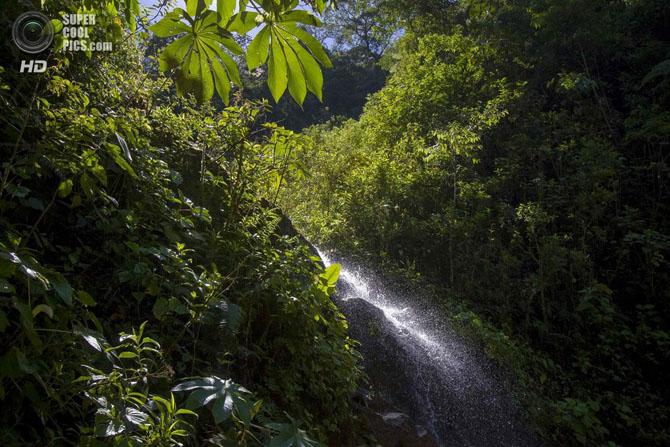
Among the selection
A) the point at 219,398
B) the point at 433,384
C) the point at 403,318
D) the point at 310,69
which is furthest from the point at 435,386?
the point at 310,69

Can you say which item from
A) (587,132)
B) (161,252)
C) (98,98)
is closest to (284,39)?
(161,252)

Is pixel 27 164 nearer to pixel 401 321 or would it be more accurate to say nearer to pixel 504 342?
pixel 401 321

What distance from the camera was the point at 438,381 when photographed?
484 cm

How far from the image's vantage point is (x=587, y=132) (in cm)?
860

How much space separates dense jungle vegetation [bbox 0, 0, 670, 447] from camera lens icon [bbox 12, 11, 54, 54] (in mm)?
72

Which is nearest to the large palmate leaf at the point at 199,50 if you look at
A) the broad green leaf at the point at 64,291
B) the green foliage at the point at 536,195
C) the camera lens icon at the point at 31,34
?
the broad green leaf at the point at 64,291

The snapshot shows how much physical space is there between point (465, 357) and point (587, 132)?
21.4ft

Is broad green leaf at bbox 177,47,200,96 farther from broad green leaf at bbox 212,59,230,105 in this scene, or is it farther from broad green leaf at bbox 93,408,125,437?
broad green leaf at bbox 93,408,125,437

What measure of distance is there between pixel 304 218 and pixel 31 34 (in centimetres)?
625

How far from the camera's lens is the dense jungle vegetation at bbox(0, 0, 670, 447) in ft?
3.64

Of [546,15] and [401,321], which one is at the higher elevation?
[546,15]

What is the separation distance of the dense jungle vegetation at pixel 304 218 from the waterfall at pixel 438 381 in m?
0.33

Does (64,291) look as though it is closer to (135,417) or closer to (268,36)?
(135,417)

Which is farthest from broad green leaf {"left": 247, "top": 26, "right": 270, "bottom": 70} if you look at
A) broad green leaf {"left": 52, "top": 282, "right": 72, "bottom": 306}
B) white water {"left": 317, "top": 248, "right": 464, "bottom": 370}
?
white water {"left": 317, "top": 248, "right": 464, "bottom": 370}
